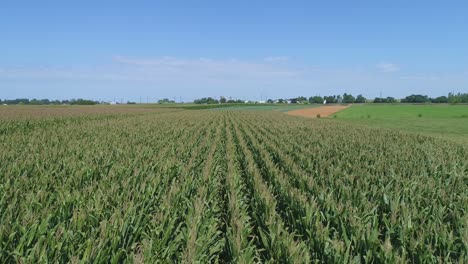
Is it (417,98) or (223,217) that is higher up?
(417,98)

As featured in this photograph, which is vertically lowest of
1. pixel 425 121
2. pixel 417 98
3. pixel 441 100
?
pixel 425 121

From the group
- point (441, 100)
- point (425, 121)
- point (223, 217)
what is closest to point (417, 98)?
point (441, 100)

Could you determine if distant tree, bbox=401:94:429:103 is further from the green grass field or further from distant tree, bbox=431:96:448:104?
the green grass field

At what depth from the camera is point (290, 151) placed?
43.8 feet

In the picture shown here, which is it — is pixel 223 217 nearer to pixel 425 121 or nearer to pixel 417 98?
pixel 425 121

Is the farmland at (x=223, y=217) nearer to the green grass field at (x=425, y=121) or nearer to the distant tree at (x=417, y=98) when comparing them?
the green grass field at (x=425, y=121)

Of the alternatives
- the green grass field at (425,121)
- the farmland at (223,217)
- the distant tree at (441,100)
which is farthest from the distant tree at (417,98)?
the farmland at (223,217)

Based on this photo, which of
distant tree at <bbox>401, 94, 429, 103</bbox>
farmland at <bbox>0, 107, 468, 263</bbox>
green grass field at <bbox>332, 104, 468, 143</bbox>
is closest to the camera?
farmland at <bbox>0, 107, 468, 263</bbox>

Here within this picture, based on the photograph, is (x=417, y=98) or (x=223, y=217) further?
(x=417, y=98)

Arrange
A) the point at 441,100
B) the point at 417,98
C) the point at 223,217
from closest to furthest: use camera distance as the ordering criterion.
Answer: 1. the point at 223,217
2. the point at 441,100
3. the point at 417,98

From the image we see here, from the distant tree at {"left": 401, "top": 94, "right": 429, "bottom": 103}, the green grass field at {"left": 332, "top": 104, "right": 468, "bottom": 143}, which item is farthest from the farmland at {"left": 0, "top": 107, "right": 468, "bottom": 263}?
the distant tree at {"left": 401, "top": 94, "right": 429, "bottom": 103}

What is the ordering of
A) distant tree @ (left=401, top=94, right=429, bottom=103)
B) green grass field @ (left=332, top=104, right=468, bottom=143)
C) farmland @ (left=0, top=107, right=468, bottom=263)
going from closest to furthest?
farmland @ (left=0, top=107, right=468, bottom=263), green grass field @ (left=332, top=104, right=468, bottom=143), distant tree @ (left=401, top=94, right=429, bottom=103)

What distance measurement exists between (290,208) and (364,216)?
1.49 meters

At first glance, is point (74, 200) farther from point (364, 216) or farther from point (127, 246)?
point (364, 216)
